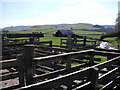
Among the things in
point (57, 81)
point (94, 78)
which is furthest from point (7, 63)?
point (94, 78)

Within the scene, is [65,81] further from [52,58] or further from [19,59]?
[19,59]

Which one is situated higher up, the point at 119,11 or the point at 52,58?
the point at 119,11

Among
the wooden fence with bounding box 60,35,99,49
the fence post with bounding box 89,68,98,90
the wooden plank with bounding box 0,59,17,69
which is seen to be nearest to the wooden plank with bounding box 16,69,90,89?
the fence post with bounding box 89,68,98,90

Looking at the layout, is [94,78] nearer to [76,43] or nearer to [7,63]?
[7,63]

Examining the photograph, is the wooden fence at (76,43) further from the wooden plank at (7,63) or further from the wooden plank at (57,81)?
the wooden plank at (7,63)

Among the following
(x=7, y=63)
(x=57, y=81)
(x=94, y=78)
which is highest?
(x=7, y=63)

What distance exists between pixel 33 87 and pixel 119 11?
53.0 m

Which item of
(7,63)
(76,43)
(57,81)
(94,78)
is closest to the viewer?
(57,81)

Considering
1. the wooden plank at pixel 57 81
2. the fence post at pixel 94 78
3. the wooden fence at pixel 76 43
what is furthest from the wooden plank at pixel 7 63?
the wooden fence at pixel 76 43

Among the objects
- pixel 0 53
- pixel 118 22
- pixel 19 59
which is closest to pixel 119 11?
pixel 118 22

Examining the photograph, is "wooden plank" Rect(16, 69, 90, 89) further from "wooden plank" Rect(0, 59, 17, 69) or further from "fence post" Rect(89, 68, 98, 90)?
"wooden plank" Rect(0, 59, 17, 69)

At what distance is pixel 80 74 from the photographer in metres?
2.80

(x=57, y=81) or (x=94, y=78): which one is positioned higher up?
(x=57, y=81)

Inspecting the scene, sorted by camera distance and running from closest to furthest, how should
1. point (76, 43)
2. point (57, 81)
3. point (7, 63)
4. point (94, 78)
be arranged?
1. point (57, 81)
2. point (7, 63)
3. point (94, 78)
4. point (76, 43)
